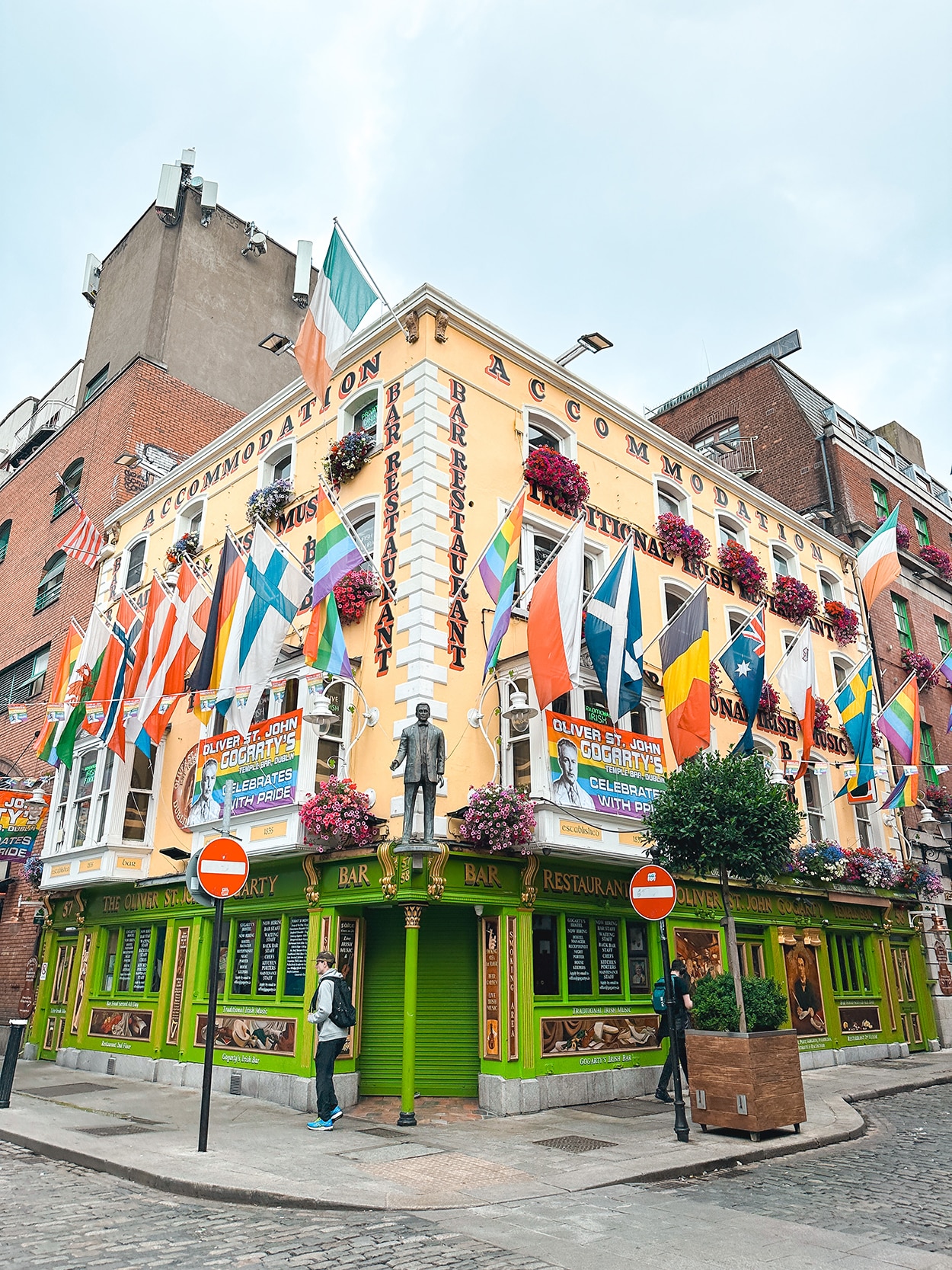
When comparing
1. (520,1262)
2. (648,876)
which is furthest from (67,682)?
(520,1262)

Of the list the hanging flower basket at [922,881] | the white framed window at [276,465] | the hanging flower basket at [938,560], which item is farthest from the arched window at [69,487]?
the hanging flower basket at [938,560]

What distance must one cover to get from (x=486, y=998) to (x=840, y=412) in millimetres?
24117

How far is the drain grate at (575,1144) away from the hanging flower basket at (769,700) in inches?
456

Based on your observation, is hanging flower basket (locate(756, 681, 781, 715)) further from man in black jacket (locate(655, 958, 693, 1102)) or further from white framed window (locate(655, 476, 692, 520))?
man in black jacket (locate(655, 958, 693, 1102))

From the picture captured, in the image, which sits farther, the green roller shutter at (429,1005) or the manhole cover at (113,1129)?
the green roller shutter at (429,1005)

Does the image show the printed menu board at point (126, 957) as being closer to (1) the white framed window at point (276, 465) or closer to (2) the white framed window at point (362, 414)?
(1) the white framed window at point (276, 465)

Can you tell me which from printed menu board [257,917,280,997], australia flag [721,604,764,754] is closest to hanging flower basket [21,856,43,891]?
printed menu board [257,917,280,997]

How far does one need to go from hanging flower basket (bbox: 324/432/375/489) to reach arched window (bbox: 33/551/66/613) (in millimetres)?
12413

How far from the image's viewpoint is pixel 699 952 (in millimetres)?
16953

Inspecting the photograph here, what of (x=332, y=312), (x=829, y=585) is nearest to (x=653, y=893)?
(x=332, y=312)

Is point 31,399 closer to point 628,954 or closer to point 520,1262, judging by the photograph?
point 628,954

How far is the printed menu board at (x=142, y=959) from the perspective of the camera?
17250 millimetres

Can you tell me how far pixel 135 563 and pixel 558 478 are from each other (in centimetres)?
1157

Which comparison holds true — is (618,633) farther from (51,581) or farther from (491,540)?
(51,581)
